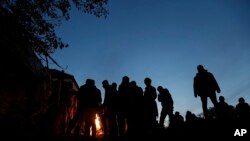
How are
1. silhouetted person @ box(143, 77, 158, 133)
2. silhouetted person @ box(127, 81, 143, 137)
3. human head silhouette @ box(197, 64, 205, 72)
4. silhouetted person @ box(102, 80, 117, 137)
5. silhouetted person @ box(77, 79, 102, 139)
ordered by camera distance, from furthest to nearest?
human head silhouette @ box(197, 64, 205, 72) < silhouetted person @ box(102, 80, 117, 137) < silhouetted person @ box(143, 77, 158, 133) < silhouetted person @ box(127, 81, 143, 137) < silhouetted person @ box(77, 79, 102, 139)

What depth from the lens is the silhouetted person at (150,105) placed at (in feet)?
29.3

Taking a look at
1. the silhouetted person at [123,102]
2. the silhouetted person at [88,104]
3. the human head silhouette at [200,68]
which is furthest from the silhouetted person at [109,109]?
the human head silhouette at [200,68]

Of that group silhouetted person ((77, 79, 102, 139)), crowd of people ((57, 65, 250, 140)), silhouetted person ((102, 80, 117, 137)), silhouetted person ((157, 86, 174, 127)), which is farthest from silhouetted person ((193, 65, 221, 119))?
silhouetted person ((77, 79, 102, 139))

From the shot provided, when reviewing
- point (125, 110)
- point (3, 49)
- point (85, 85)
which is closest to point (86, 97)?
point (85, 85)

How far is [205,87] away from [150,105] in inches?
91.2

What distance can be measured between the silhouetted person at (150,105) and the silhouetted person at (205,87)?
1796 mm

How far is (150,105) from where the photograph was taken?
9.12m

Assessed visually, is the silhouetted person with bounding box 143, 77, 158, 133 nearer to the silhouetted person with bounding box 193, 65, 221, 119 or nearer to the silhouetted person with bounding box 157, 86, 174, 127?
the silhouetted person with bounding box 157, 86, 174, 127

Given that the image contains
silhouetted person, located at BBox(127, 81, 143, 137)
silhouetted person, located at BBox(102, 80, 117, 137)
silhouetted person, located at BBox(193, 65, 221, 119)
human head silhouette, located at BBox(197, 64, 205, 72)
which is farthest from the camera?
human head silhouette, located at BBox(197, 64, 205, 72)

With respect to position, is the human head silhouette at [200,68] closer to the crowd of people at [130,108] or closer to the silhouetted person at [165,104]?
the crowd of people at [130,108]

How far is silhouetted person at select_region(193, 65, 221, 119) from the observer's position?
30.5 ft

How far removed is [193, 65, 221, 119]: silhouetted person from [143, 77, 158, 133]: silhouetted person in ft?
5.89

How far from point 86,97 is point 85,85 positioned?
492 millimetres

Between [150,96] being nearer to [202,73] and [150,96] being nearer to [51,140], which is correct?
[202,73]
